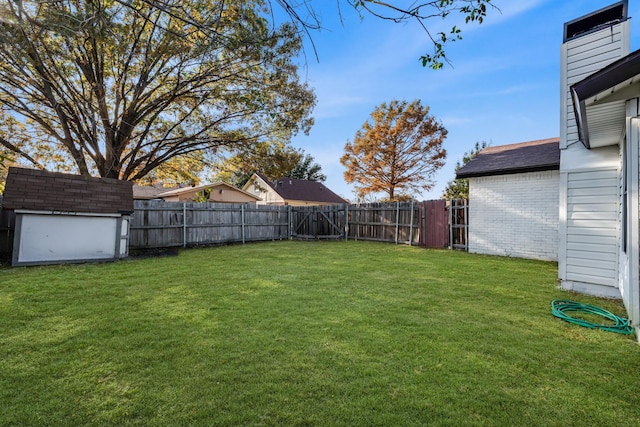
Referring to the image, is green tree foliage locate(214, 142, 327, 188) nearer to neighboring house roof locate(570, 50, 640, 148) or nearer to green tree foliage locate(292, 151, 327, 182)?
neighboring house roof locate(570, 50, 640, 148)

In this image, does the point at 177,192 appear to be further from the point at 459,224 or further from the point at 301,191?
the point at 459,224

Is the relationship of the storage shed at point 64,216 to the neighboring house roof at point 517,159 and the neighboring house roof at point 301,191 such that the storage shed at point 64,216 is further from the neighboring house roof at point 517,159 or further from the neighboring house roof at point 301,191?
→ the neighboring house roof at point 301,191

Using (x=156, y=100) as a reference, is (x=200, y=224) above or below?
below

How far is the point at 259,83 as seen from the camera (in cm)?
955

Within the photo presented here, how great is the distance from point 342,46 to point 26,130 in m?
12.3

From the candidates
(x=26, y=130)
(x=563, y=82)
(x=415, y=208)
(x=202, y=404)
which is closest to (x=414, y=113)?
(x=415, y=208)

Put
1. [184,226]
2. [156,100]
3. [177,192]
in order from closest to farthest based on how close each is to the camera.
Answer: [156,100]
[184,226]
[177,192]

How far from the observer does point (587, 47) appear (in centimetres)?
522

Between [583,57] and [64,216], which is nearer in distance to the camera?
[583,57]

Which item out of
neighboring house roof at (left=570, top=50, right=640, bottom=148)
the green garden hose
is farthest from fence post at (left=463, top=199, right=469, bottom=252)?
neighboring house roof at (left=570, top=50, right=640, bottom=148)

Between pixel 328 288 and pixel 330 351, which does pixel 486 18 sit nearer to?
pixel 330 351

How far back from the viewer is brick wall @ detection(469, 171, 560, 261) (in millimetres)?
7789

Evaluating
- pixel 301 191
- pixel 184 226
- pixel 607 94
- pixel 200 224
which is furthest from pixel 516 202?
pixel 301 191

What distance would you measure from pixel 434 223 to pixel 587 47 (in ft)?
20.3
